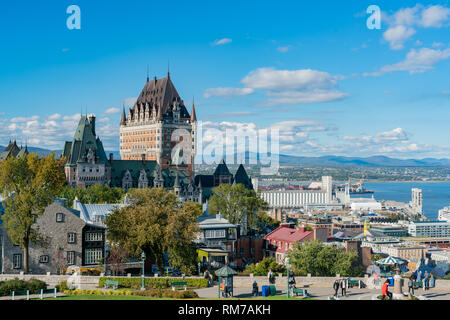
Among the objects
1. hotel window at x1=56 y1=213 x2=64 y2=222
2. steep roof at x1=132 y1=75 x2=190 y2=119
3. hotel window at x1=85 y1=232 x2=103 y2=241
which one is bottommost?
hotel window at x1=85 y1=232 x2=103 y2=241

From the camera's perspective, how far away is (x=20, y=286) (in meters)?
40.3

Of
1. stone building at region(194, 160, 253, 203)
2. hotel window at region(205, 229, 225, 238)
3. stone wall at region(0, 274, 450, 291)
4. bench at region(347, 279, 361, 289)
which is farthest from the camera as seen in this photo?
stone building at region(194, 160, 253, 203)

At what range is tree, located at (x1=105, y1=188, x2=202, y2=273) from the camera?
51.2 meters

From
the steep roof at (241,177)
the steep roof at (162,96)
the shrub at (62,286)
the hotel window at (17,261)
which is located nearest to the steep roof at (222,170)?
the steep roof at (241,177)

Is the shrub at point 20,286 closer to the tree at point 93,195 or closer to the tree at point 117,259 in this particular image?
the tree at point 117,259

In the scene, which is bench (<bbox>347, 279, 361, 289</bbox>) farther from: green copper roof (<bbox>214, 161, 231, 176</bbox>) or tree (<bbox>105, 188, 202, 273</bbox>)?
green copper roof (<bbox>214, 161, 231, 176</bbox>)

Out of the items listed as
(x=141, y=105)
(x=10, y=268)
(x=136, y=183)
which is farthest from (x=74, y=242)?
(x=141, y=105)

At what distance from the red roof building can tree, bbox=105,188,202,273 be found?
92.0 feet

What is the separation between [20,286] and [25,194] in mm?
15444

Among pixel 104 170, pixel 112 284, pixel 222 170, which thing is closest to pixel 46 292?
pixel 112 284

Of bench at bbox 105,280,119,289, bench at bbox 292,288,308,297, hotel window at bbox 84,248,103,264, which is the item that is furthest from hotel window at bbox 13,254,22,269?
bench at bbox 292,288,308,297
